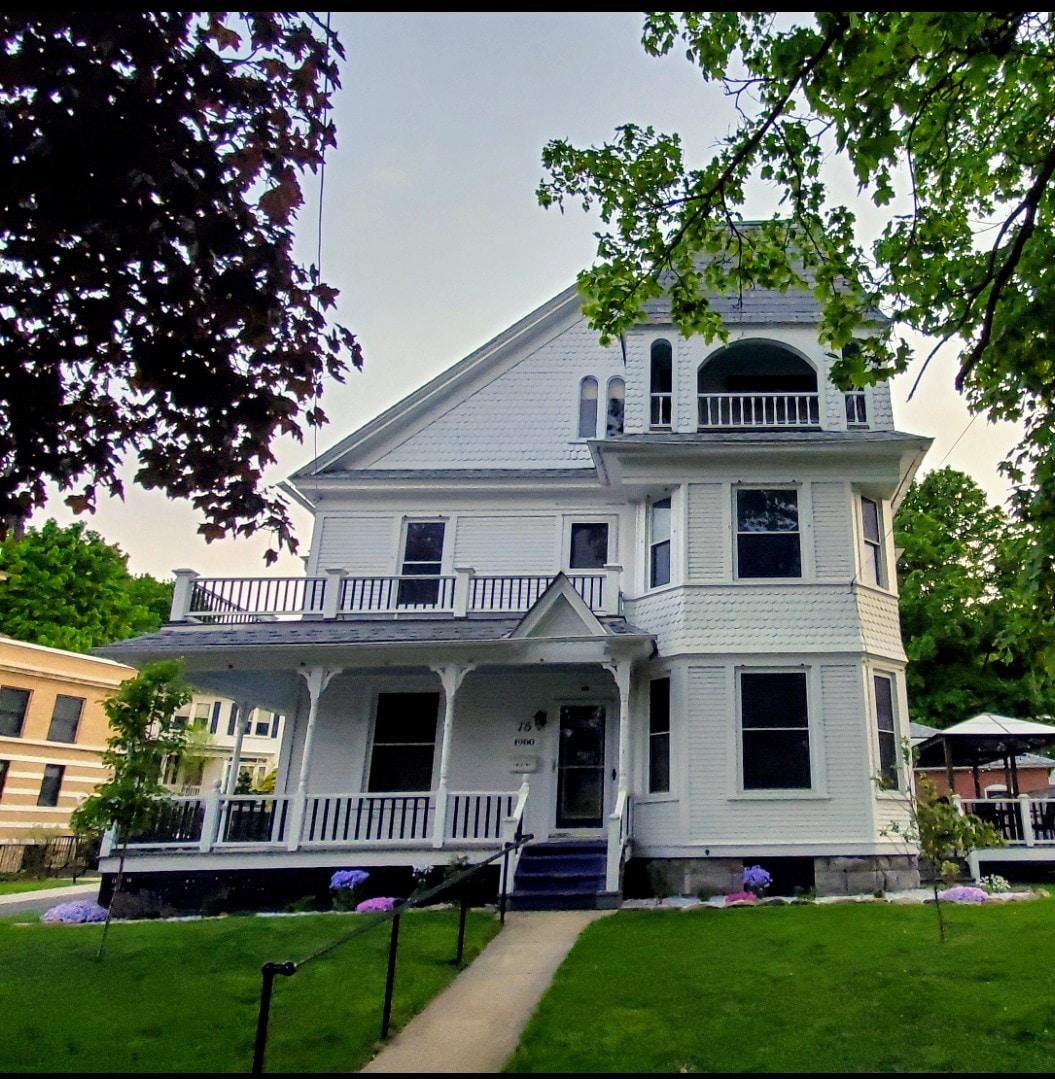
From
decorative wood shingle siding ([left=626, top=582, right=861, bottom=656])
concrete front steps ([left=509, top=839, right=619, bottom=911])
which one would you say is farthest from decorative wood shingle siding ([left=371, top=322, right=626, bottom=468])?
concrete front steps ([left=509, top=839, right=619, bottom=911])

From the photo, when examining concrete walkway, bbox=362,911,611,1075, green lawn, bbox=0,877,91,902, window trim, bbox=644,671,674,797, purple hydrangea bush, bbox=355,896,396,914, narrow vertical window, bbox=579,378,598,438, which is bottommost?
green lawn, bbox=0,877,91,902

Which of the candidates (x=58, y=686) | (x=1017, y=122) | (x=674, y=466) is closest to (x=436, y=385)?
(x=674, y=466)

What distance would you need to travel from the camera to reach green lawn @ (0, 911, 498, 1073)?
5703 mm

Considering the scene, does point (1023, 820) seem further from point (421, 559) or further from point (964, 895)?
point (421, 559)

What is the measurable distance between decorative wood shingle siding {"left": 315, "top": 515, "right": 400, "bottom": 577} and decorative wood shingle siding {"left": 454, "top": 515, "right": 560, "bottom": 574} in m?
1.35

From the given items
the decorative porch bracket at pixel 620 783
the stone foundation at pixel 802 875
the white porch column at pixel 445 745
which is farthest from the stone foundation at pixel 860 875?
the white porch column at pixel 445 745

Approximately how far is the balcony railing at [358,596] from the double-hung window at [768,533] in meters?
2.30

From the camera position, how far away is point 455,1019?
6.42m

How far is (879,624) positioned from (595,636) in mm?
5088

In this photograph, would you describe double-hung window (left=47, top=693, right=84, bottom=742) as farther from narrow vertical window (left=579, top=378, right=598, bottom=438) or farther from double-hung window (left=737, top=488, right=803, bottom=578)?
double-hung window (left=737, top=488, right=803, bottom=578)

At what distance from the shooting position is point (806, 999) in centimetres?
648

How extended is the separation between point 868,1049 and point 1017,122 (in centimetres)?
866

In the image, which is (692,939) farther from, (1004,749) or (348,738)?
(1004,749)

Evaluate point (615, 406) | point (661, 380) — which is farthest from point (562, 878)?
point (615, 406)
